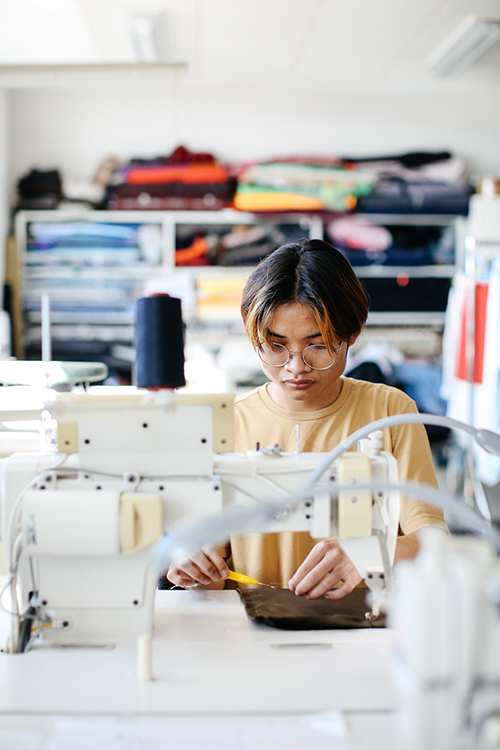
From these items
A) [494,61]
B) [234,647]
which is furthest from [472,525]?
[494,61]

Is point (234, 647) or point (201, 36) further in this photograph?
point (201, 36)

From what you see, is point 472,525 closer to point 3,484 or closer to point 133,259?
point 3,484

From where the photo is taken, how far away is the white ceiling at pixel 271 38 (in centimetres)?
267

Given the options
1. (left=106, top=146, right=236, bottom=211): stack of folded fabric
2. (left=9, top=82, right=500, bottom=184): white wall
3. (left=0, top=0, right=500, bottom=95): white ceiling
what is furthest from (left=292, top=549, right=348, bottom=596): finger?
(left=9, top=82, right=500, bottom=184): white wall

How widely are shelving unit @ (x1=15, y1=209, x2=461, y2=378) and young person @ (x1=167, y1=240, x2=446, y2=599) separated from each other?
2.19 m

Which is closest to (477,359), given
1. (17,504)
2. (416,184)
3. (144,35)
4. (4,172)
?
(416,184)

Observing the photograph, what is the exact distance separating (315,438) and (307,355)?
218mm

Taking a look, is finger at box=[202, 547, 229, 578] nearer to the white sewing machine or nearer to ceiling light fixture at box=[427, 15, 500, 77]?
the white sewing machine

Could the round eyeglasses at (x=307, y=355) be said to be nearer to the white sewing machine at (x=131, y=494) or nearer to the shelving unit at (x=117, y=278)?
the white sewing machine at (x=131, y=494)

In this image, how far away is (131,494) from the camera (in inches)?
35.0

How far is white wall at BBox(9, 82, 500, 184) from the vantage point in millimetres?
3783

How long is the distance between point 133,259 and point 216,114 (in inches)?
44.4

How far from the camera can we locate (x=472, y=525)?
65 cm

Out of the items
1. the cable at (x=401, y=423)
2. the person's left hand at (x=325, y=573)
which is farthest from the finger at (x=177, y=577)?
the cable at (x=401, y=423)
